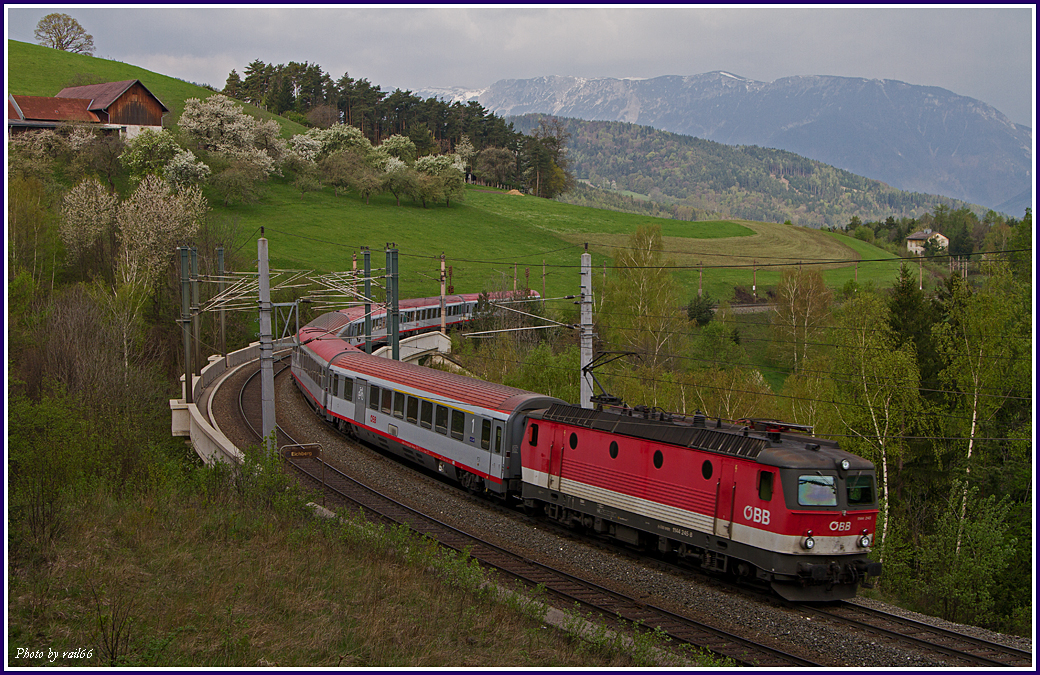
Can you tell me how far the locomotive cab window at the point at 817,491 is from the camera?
14.4m

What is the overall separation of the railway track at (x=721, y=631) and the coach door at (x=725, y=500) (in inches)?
79.4

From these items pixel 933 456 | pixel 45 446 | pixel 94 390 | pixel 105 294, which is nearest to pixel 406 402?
pixel 45 446

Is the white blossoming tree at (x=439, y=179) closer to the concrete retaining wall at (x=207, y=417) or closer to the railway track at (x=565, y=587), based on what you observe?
the concrete retaining wall at (x=207, y=417)

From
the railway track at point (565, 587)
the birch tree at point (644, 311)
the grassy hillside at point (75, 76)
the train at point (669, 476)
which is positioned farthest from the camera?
the grassy hillside at point (75, 76)

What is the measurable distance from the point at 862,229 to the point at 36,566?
460ft

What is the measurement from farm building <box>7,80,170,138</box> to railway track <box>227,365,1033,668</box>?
326 feet

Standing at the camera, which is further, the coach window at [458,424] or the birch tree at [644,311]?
the birch tree at [644,311]

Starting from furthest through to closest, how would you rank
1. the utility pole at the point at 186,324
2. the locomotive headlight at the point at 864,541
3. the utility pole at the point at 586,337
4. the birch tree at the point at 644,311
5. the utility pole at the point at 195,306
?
the birch tree at the point at 644,311 < the utility pole at the point at 195,306 < the utility pole at the point at 186,324 < the utility pole at the point at 586,337 < the locomotive headlight at the point at 864,541

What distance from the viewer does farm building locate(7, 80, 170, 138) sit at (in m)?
96.0

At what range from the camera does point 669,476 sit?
1661 cm

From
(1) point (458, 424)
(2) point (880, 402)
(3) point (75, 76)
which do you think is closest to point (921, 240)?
(2) point (880, 402)

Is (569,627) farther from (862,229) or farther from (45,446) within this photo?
(862,229)

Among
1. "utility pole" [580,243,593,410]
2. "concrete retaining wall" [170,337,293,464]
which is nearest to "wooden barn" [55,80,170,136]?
"concrete retaining wall" [170,337,293,464]

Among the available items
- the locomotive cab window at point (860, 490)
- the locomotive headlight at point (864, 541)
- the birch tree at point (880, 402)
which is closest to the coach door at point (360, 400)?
the locomotive cab window at point (860, 490)
